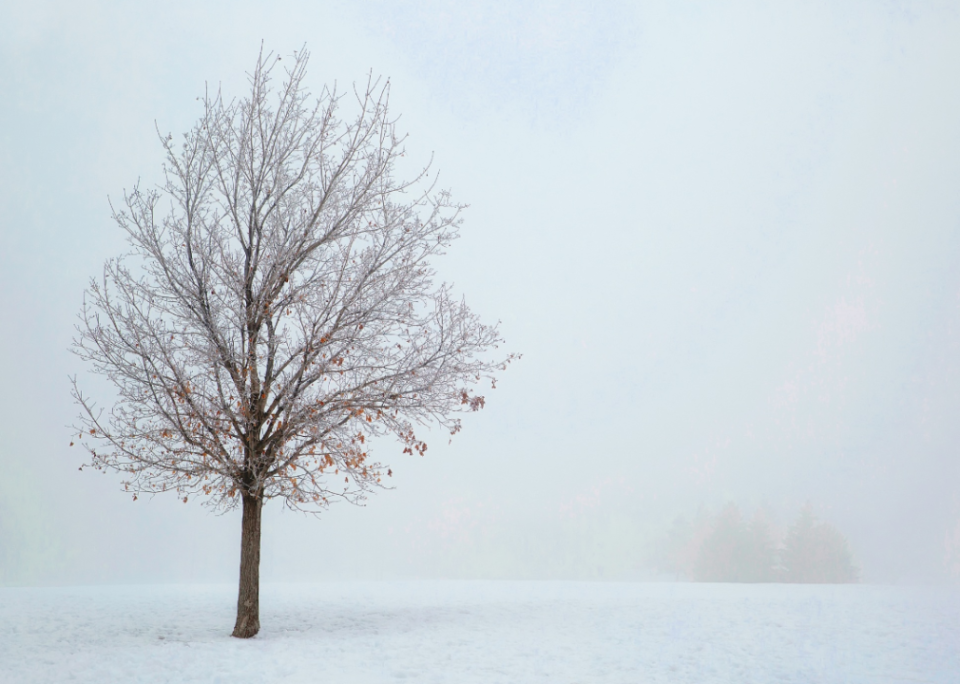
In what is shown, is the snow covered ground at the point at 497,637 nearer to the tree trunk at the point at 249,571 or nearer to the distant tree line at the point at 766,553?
the tree trunk at the point at 249,571

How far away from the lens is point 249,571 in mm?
9367

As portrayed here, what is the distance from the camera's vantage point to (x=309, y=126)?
34.0 feet

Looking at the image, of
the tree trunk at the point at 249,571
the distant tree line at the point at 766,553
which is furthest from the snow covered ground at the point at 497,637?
the distant tree line at the point at 766,553

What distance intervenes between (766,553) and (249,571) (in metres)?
23.3

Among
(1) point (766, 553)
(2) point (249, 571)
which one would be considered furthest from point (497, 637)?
(1) point (766, 553)

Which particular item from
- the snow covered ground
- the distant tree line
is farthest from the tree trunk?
the distant tree line

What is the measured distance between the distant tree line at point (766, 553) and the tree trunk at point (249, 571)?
22.4m

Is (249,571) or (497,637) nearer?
(497,637)

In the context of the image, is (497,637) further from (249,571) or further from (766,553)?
(766,553)

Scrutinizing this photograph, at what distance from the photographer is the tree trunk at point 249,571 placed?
910cm

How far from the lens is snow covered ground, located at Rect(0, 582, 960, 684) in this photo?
7.25 meters

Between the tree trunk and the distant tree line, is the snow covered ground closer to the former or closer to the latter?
the tree trunk

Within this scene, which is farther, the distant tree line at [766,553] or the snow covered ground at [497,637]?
the distant tree line at [766,553]

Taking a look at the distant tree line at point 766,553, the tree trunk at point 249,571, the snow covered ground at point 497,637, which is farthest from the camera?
the distant tree line at point 766,553
